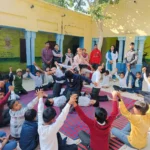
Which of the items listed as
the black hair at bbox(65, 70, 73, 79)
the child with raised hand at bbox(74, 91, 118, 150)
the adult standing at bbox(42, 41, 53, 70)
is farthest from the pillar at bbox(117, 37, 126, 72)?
the child with raised hand at bbox(74, 91, 118, 150)

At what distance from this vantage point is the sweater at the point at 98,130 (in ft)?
6.78

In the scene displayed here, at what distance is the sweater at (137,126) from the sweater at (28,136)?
1268mm

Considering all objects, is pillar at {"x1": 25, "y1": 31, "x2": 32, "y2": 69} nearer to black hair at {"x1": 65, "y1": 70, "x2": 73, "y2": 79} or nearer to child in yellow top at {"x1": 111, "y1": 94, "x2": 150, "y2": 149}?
black hair at {"x1": 65, "y1": 70, "x2": 73, "y2": 79}

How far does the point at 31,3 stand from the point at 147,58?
8515mm

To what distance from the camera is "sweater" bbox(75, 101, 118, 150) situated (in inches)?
81.4

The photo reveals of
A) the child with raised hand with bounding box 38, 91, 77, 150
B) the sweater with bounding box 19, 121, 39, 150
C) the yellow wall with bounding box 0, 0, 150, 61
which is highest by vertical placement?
the yellow wall with bounding box 0, 0, 150, 61

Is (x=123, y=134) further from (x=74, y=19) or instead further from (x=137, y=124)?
(x=74, y=19)

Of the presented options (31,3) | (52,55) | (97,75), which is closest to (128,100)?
(97,75)

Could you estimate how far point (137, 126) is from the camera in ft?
7.57

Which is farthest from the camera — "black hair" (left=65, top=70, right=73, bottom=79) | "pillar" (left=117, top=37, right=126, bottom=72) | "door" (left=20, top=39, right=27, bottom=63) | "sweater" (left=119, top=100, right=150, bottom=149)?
"door" (left=20, top=39, right=27, bottom=63)

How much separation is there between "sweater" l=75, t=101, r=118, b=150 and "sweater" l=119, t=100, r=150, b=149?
0.15 metres

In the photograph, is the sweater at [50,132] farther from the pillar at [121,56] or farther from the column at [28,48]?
the pillar at [121,56]

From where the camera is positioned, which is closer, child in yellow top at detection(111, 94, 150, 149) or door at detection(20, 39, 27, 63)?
child in yellow top at detection(111, 94, 150, 149)

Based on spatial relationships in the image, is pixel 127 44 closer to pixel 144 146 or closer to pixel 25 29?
pixel 25 29
